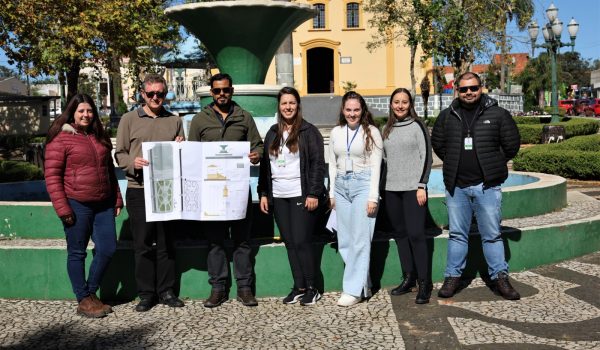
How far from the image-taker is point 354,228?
5629 mm

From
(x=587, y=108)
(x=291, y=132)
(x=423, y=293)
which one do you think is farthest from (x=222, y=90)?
(x=587, y=108)

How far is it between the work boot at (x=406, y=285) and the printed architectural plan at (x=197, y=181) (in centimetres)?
150

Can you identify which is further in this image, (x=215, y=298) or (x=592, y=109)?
(x=592, y=109)

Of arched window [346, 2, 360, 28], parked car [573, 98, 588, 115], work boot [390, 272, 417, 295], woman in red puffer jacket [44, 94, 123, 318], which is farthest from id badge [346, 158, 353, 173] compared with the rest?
parked car [573, 98, 588, 115]

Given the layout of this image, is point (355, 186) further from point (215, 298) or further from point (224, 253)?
point (215, 298)

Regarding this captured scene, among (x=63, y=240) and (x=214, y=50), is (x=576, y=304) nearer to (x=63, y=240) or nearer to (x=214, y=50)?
(x=63, y=240)

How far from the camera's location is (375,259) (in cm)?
621

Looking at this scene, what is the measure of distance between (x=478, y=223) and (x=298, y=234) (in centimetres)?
153

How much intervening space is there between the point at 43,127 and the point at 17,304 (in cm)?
2600

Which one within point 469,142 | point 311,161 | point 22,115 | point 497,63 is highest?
point 497,63

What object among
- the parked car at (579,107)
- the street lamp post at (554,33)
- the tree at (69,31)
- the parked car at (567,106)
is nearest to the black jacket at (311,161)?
the tree at (69,31)

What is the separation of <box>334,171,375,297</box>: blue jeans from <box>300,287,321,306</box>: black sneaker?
0.26 meters

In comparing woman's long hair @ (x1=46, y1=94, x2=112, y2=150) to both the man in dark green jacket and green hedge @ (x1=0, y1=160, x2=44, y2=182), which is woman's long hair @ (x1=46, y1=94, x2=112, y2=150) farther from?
green hedge @ (x1=0, y1=160, x2=44, y2=182)

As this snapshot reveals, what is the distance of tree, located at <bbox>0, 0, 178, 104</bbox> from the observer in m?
21.9
